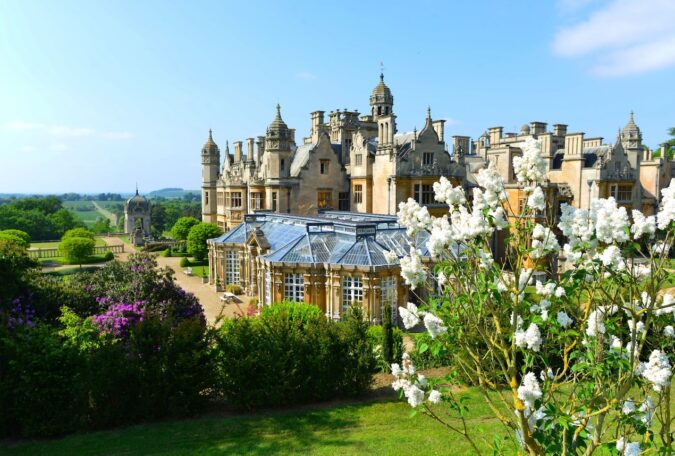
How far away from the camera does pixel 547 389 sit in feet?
22.7

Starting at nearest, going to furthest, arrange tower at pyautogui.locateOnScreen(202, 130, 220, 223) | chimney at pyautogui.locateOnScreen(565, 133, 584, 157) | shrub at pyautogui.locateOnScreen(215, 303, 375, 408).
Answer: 1. shrub at pyautogui.locateOnScreen(215, 303, 375, 408)
2. chimney at pyautogui.locateOnScreen(565, 133, 584, 157)
3. tower at pyautogui.locateOnScreen(202, 130, 220, 223)

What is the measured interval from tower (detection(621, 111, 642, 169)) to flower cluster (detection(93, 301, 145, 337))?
38992mm

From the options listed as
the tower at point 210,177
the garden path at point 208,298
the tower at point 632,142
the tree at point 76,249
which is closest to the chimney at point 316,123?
the tower at point 210,177

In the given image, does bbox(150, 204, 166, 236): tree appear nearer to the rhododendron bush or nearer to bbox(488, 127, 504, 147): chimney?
bbox(488, 127, 504, 147): chimney

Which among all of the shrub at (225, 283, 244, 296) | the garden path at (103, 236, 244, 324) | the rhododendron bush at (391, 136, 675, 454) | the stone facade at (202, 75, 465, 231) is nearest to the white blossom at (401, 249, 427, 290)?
the rhododendron bush at (391, 136, 675, 454)

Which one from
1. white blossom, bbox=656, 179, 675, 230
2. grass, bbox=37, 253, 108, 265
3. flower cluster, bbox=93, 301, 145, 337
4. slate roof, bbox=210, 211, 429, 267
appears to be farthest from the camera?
grass, bbox=37, 253, 108, 265

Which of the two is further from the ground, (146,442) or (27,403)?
(27,403)

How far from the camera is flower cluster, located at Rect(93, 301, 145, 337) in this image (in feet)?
51.1

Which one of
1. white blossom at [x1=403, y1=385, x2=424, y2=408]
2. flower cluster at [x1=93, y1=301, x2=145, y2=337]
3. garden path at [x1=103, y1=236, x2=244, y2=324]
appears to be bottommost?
garden path at [x1=103, y1=236, x2=244, y2=324]

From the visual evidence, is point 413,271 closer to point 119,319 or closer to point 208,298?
point 119,319

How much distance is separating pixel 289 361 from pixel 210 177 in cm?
4345

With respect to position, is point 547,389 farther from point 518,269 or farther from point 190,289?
point 190,289

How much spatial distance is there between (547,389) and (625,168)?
39.2 m

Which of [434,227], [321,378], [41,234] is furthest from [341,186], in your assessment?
[41,234]
